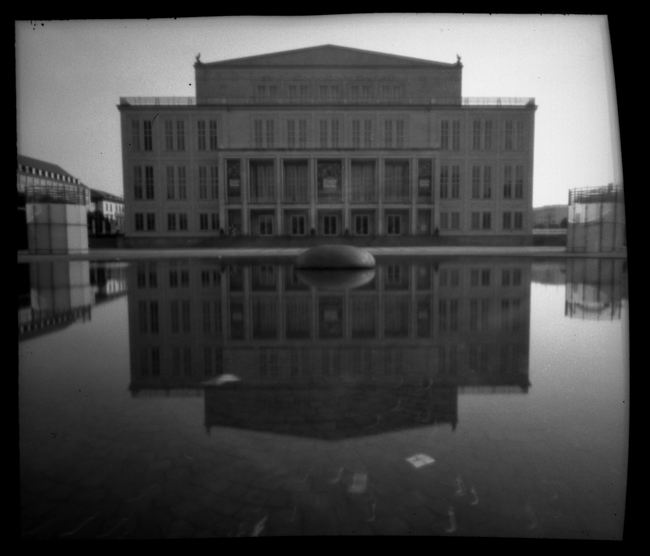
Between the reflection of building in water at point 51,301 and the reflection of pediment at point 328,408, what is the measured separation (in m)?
3.78

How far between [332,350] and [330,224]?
3654 centimetres

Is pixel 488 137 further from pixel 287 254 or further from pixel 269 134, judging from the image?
pixel 287 254

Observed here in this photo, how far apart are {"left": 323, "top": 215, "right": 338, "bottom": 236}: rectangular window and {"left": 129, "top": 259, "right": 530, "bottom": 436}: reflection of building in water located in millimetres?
31478

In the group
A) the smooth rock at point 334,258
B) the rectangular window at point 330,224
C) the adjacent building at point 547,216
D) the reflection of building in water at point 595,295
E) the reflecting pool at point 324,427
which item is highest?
the adjacent building at point 547,216

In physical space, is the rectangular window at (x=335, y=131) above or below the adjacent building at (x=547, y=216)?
above

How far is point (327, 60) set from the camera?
139 feet

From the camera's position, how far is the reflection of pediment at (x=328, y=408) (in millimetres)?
2809

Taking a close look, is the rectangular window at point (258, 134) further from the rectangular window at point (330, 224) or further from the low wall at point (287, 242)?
the low wall at point (287, 242)

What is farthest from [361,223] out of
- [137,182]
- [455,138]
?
[137,182]

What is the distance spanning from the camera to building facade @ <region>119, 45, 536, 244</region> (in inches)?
1567

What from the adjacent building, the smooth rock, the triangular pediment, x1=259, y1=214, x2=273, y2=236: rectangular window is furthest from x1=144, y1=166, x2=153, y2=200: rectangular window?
the adjacent building

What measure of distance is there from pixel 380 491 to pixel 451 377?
6.46 ft

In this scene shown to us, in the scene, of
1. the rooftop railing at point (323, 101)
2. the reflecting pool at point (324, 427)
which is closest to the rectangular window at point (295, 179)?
the rooftop railing at point (323, 101)

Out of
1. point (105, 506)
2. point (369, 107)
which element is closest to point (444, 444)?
point (105, 506)
